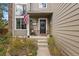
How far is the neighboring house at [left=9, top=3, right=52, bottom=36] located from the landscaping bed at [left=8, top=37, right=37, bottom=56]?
105mm

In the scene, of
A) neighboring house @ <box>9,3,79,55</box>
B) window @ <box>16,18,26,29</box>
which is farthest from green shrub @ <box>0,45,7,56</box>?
window @ <box>16,18,26,29</box>

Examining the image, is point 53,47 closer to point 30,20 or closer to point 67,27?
point 67,27

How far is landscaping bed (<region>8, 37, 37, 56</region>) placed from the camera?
2.30 m

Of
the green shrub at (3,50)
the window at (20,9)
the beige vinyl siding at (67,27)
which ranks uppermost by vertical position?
the window at (20,9)

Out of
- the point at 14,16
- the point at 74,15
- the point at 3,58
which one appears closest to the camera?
the point at 3,58

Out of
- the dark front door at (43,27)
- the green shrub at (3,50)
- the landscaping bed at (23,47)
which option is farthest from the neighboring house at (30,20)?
the green shrub at (3,50)

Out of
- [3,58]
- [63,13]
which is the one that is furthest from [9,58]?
[63,13]

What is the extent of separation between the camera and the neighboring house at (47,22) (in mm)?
2170

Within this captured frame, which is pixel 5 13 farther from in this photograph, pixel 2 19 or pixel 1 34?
pixel 1 34

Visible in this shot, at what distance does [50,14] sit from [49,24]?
162 mm

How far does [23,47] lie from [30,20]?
0.42m

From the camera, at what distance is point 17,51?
92.0 inches

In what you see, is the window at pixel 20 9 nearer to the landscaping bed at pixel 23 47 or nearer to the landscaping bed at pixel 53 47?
the landscaping bed at pixel 23 47

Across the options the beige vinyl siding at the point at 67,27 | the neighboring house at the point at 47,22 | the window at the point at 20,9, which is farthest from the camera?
the window at the point at 20,9
